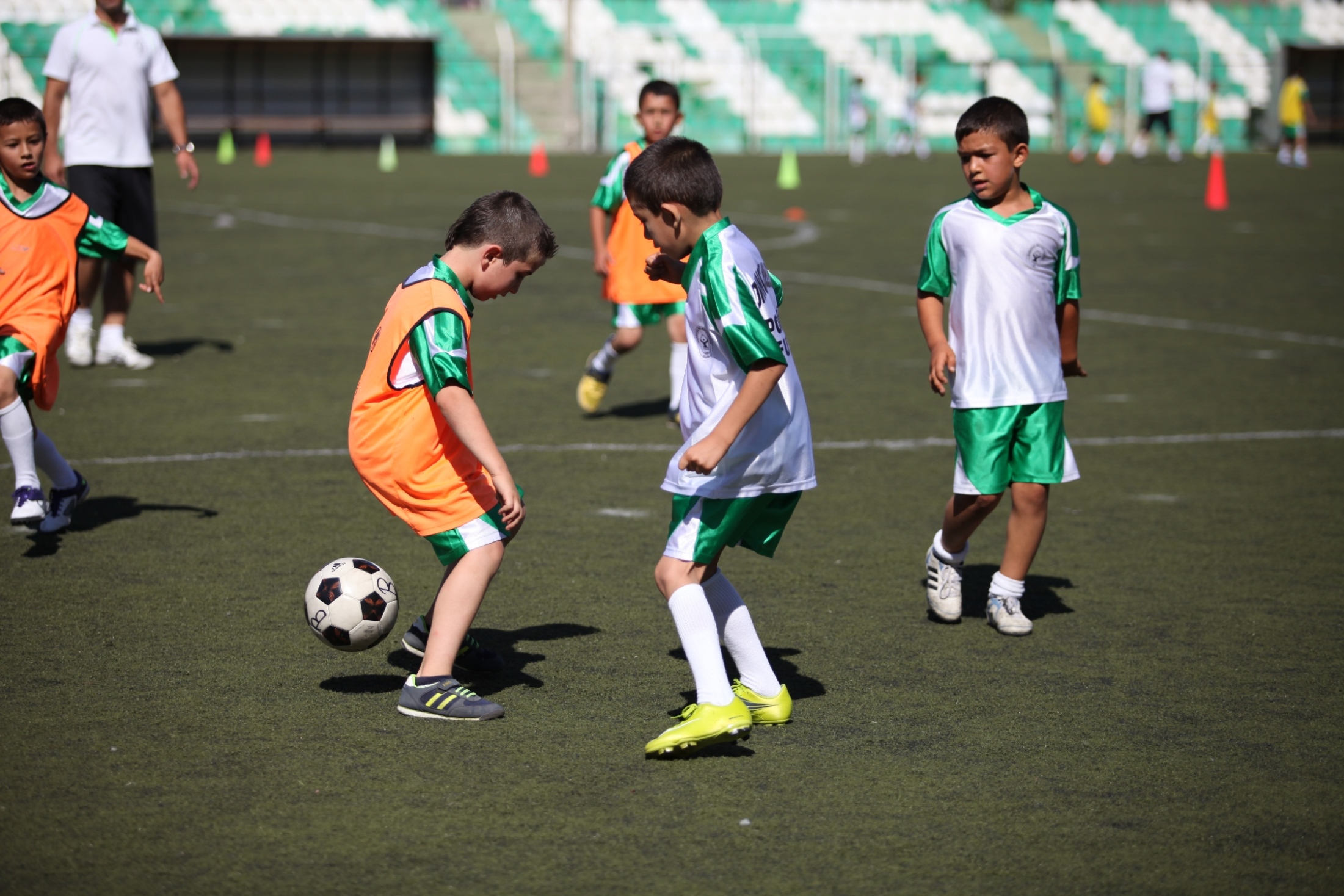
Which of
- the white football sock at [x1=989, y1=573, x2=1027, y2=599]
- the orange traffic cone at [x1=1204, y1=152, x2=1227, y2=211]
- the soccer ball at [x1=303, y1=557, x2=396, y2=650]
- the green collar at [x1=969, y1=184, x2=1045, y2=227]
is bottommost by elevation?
the white football sock at [x1=989, y1=573, x2=1027, y2=599]

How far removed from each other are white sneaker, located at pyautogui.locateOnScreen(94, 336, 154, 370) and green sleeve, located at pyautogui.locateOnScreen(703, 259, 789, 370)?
284 inches

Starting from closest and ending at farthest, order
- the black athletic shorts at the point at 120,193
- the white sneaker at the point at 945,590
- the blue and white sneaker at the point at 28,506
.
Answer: the white sneaker at the point at 945,590 < the blue and white sneaker at the point at 28,506 < the black athletic shorts at the point at 120,193

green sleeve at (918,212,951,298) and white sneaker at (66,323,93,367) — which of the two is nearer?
green sleeve at (918,212,951,298)

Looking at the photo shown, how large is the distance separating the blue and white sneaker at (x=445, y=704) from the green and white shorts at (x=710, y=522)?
66cm

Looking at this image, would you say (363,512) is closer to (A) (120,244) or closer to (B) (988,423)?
(A) (120,244)

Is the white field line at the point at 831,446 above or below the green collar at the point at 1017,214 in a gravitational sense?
below

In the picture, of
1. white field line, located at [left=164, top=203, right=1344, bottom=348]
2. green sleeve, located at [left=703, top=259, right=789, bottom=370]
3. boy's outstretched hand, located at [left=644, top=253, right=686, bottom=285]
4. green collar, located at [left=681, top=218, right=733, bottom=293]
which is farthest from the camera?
white field line, located at [left=164, top=203, right=1344, bottom=348]

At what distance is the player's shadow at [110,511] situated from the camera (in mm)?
6148

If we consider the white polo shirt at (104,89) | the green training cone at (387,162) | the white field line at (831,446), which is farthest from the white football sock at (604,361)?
the green training cone at (387,162)

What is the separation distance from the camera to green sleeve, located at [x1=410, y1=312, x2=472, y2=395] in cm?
394

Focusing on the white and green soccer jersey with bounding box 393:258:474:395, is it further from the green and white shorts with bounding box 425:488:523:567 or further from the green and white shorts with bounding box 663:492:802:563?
the green and white shorts with bounding box 663:492:802:563

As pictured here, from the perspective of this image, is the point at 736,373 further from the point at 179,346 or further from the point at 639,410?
the point at 179,346

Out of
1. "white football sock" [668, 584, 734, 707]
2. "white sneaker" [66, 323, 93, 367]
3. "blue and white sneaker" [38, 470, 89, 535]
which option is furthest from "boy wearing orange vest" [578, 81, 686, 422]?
"white football sock" [668, 584, 734, 707]

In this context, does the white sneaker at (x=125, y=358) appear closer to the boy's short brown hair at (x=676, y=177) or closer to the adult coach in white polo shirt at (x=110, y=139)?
the adult coach in white polo shirt at (x=110, y=139)
